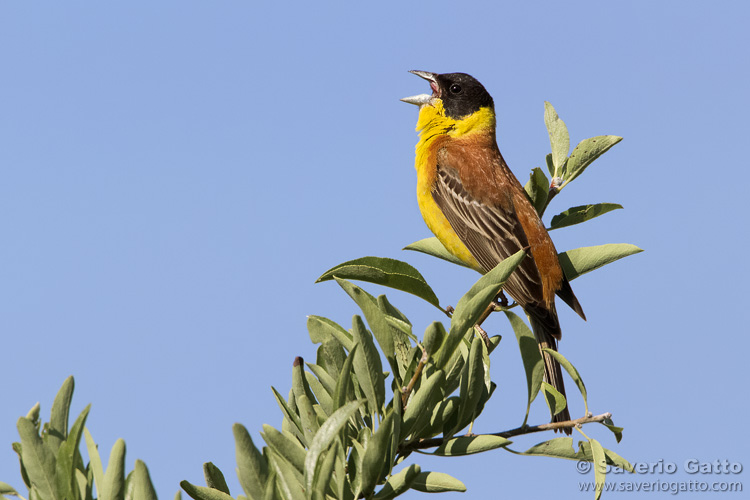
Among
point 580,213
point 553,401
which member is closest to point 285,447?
point 553,401

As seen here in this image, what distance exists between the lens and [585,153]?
12.3ft

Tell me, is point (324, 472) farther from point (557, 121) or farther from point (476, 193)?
point (476, 193)

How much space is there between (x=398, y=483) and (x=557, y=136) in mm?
2454

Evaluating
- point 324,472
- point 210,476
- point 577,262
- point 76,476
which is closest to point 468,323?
point 324,472

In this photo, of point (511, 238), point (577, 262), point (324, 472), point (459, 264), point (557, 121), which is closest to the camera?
point (324, 472)

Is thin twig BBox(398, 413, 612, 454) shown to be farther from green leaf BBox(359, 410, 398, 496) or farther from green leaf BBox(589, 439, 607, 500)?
green leaf BBox(359, 410, 398, 496)

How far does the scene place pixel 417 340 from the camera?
2377 millimetres

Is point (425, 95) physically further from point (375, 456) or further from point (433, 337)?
point (375, 456)

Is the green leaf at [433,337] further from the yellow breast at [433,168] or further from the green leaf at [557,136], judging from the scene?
the yellow breast at [433,168]

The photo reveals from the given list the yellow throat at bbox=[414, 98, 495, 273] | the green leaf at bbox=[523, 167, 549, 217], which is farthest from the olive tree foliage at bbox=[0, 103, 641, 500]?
the yellow throat at bbox=[414, 98, 495, 273]

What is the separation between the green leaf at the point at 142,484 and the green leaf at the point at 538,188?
8.14 feet

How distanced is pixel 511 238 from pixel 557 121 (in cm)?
151

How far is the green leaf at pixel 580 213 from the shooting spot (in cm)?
362

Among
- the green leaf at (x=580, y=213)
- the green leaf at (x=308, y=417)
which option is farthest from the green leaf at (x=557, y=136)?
the green leaf at (x=308, y=417)
